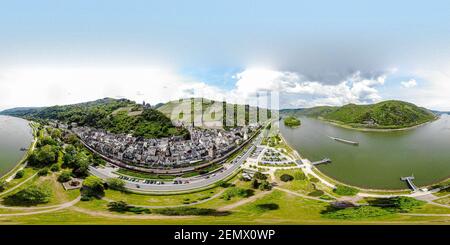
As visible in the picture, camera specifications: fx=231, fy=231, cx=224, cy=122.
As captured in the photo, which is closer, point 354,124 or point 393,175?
point 393,175

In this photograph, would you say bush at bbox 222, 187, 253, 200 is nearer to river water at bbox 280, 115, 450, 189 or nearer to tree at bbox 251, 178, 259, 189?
tree at bbox 251, 178, 259, 189

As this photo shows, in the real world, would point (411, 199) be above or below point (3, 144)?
below

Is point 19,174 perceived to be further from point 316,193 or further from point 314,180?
point 314,180

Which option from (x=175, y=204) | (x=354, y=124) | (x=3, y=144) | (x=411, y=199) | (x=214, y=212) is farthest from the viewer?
(x=354, y=124)

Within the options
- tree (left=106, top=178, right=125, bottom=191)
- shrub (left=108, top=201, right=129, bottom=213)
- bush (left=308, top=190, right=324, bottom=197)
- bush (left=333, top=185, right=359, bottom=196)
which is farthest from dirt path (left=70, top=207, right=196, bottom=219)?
bush (left=333, top=185, right=359, bottom=196)

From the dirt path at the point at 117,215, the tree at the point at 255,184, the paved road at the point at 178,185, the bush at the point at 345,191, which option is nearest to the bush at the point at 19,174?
the paved road at the point at 178,185

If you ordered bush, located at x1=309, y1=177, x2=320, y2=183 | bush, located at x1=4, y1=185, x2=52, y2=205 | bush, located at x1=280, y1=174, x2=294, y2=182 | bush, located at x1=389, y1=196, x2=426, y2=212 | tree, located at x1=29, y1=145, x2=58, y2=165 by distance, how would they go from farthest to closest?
bush, located at x1=309, y1=177, x2=320, y2=183 → bush, located at x1=280, y1=174, x2=294, y2=182 → tree, located at x1=29, y1=145, x2=58, y2=165 → bush, located at x1=389, y1=196, x2=426, y2=212 → bush, located at x1=4, y1=185, x2=52, y2=205
